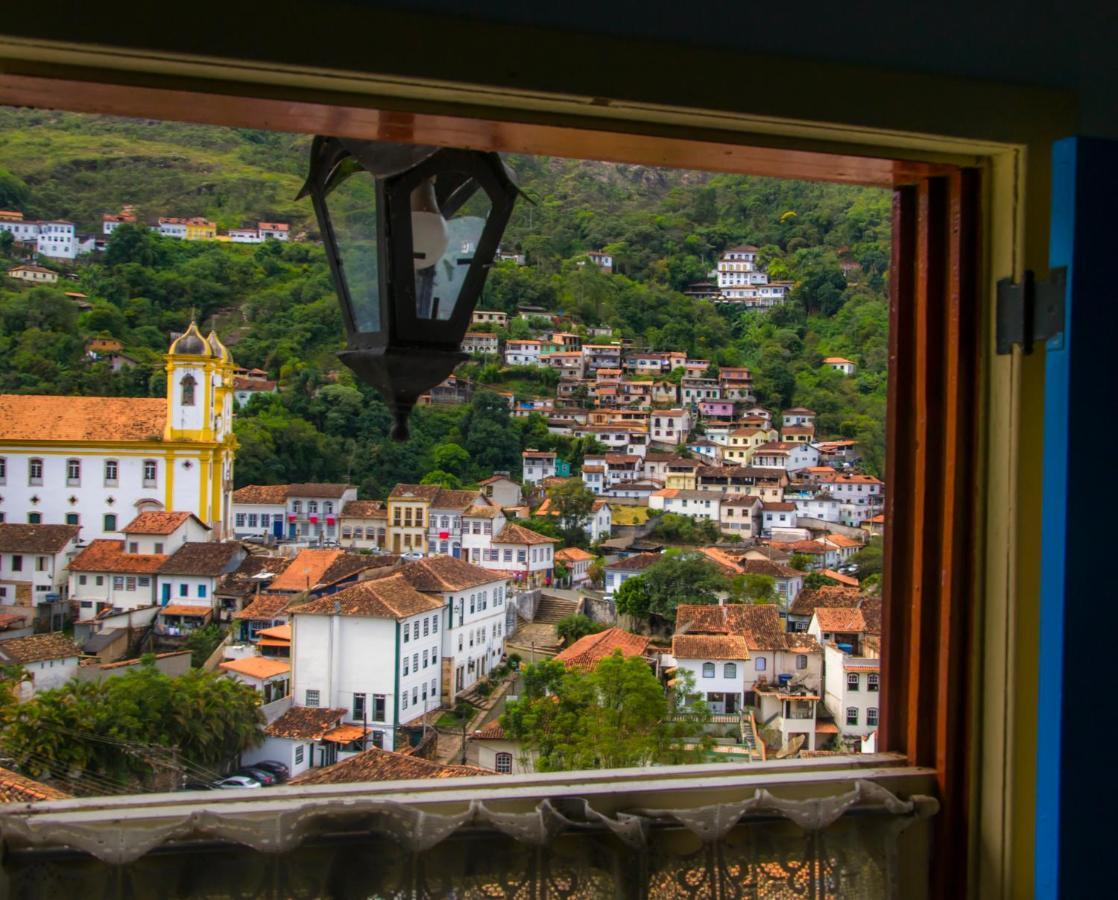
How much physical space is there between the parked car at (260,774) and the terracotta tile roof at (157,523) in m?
0.51

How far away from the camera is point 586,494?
2.25 metres

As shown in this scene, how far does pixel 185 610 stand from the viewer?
1984 millimetres

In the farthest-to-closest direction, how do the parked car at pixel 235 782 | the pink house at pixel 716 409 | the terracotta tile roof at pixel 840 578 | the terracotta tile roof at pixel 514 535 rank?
the pink house at pixel 716 409 < the terracotta tile roof at pixel 514 535 < the terracotta tile roof at pixel 840 578 < the parked car at pixel 235 782

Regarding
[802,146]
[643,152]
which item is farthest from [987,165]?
[643,152]

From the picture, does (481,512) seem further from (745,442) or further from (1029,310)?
(1029,310)

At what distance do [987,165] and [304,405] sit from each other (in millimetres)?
1260

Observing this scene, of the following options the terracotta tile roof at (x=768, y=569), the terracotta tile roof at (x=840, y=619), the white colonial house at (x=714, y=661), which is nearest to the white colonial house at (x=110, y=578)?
the white colonial house at (x=714, y=661)

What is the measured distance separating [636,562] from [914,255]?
0.92 m

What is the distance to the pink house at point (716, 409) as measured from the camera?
221cm

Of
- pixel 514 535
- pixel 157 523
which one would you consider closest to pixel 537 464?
pixel 514 535

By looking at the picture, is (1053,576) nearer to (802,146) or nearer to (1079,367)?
(1079,367)

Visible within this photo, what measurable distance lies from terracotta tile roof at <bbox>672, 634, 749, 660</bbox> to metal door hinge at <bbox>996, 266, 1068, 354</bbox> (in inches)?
31.1

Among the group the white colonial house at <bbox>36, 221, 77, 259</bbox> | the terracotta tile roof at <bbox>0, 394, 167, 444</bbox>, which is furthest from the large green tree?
the white colonial house at <bbox>36, 221, 77, 259</bbox>

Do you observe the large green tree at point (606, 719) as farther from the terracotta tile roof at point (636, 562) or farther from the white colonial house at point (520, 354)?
the white colonial house at point (520, 354)
